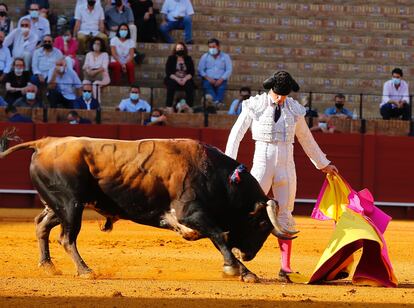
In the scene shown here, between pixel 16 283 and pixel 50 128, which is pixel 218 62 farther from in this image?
pixel 16 283

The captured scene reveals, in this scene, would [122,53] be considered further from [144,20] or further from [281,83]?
[281,83]

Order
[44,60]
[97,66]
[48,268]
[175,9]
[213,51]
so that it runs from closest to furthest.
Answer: [48,268] → [44,60] → [97,66] → [213,51] → [175,9]

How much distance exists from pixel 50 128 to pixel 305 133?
774 centimetres

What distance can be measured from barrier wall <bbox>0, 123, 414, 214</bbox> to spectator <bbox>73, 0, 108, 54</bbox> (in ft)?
6.35

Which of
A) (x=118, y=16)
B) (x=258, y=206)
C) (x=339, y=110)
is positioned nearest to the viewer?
(x=258, y=206)

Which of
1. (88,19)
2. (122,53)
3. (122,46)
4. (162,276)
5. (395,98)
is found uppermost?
(88,19)

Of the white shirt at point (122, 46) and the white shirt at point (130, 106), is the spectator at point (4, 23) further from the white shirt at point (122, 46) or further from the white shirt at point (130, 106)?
the white shirt at point (130, 106)

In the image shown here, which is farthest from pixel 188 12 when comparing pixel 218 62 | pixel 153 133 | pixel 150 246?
pixel 150 246

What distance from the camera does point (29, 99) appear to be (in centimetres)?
1644

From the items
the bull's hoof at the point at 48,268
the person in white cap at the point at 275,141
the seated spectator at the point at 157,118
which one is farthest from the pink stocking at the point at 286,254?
the seated spectator at the point at 157,118

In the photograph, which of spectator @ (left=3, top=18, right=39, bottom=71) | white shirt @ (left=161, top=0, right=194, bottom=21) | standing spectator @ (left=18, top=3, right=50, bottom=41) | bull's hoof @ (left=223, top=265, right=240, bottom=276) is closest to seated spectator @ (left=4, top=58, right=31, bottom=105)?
spectator @ (left=3, top=18, right=39, bottom=71)

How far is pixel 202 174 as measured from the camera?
8.73 meters

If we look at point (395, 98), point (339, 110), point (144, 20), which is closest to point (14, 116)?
point (144, 20)

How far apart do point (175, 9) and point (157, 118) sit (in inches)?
109
